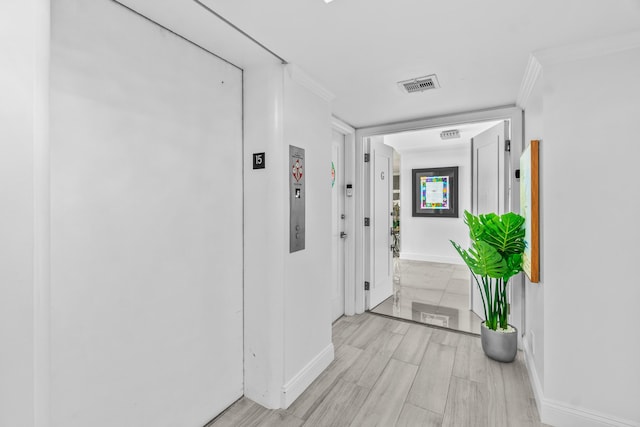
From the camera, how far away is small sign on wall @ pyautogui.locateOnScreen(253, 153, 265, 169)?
1992mm

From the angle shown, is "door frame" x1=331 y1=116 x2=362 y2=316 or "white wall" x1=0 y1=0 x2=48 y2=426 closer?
"white wall" x1=0 y1=0 x2=48 y2=426

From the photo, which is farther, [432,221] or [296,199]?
[432,221]

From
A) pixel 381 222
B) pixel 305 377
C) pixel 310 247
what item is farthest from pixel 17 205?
pixel 381 222

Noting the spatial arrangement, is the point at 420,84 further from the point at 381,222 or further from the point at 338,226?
the point at 381,222

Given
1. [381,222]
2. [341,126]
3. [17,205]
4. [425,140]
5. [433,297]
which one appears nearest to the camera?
[17,205]

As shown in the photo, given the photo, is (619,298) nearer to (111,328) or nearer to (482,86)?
(482,86)

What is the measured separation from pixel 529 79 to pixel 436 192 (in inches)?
169

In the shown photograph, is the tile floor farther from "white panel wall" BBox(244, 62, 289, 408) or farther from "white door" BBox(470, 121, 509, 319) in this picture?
"white panel wall" BBox(244, 62, 289, 408)

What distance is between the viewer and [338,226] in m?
3.50

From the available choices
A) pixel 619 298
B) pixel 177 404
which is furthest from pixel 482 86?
pixel 177 404

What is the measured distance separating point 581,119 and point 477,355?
2.01m

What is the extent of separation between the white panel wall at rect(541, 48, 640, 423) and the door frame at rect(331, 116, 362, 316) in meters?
1.96

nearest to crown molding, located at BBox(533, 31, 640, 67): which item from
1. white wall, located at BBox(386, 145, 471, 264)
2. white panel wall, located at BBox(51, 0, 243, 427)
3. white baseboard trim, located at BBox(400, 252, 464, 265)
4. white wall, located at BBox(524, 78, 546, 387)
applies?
white wall, located at BBox(524, 78, 546, 387)

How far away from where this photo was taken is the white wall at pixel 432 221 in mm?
6020
